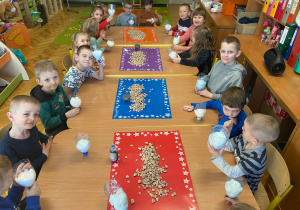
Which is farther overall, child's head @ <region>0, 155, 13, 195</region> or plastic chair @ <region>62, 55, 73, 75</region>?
plastic chair @ <region>62, 55, 73, 75</region>

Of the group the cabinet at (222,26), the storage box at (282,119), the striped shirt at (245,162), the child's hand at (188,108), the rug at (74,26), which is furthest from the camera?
the rug at (74,26)

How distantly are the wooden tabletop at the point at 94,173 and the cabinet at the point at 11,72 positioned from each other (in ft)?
8.14

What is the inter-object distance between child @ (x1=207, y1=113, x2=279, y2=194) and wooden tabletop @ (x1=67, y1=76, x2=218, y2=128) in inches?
15.1

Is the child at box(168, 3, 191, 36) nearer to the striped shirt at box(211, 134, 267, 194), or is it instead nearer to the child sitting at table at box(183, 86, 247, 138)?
the child sitting at table at box(183, 86, 247, 138)

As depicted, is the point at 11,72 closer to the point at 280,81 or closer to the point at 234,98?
the point at 234,98

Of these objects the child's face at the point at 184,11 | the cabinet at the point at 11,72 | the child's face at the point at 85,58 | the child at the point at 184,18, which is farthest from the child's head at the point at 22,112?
the child's face at the point at 184,11

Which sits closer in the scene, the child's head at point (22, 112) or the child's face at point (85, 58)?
the child's head at point (22, 112)

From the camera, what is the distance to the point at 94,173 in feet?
4.25

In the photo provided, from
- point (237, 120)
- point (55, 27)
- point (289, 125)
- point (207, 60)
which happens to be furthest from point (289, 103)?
point (55, 27)

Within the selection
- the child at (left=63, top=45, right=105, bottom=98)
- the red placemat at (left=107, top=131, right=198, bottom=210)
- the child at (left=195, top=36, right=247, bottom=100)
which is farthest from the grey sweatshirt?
the child at (left=63, top=45, right=105, bottom=98)

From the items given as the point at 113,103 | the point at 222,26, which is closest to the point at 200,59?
the point at 113,103

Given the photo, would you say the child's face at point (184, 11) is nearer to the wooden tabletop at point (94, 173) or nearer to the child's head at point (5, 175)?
the wooden tabletop at point (94, 173)

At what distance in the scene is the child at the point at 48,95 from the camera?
1741mm

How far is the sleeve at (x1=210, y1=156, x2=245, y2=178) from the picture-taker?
1.24 meters
